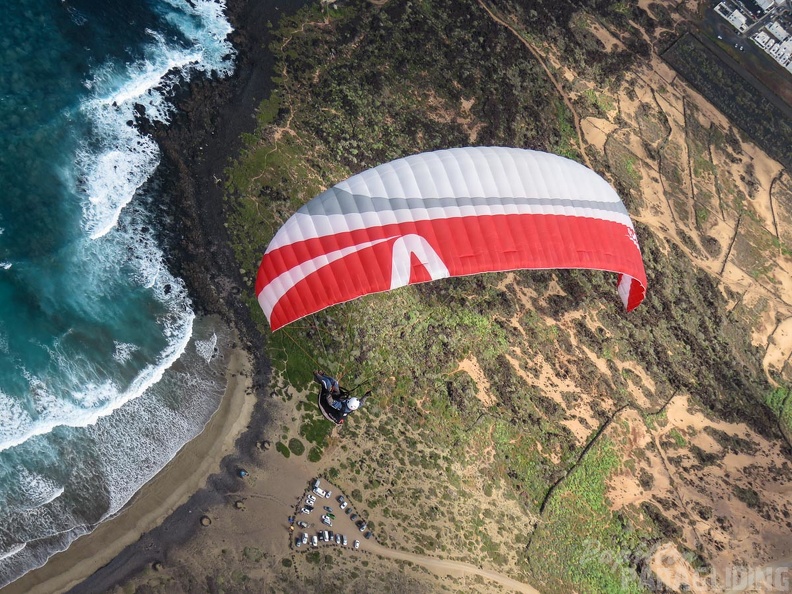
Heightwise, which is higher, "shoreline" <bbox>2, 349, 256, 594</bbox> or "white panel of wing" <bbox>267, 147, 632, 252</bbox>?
"white panel of wing" <bbox>267, 147, 632, 252</bbox>

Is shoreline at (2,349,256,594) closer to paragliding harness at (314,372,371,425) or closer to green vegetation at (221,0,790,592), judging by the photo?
green vegetation at (221,0,790,592)

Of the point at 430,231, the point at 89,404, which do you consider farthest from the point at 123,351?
the point at 430,231

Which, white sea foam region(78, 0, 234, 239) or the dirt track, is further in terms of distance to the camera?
white sea foam region(78, 0, 234, 239)

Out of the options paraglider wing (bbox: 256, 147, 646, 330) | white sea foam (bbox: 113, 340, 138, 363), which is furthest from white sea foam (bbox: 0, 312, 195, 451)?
paraglider wing (bbox: 256, 147, 646, 330)

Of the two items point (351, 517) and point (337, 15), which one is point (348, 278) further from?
point (337, 15)

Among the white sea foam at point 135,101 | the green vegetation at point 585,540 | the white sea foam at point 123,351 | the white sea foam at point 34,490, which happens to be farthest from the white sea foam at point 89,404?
the green vegetation at point 585,540

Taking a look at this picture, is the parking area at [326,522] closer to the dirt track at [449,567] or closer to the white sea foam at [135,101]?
the dirt track at [449,567]
